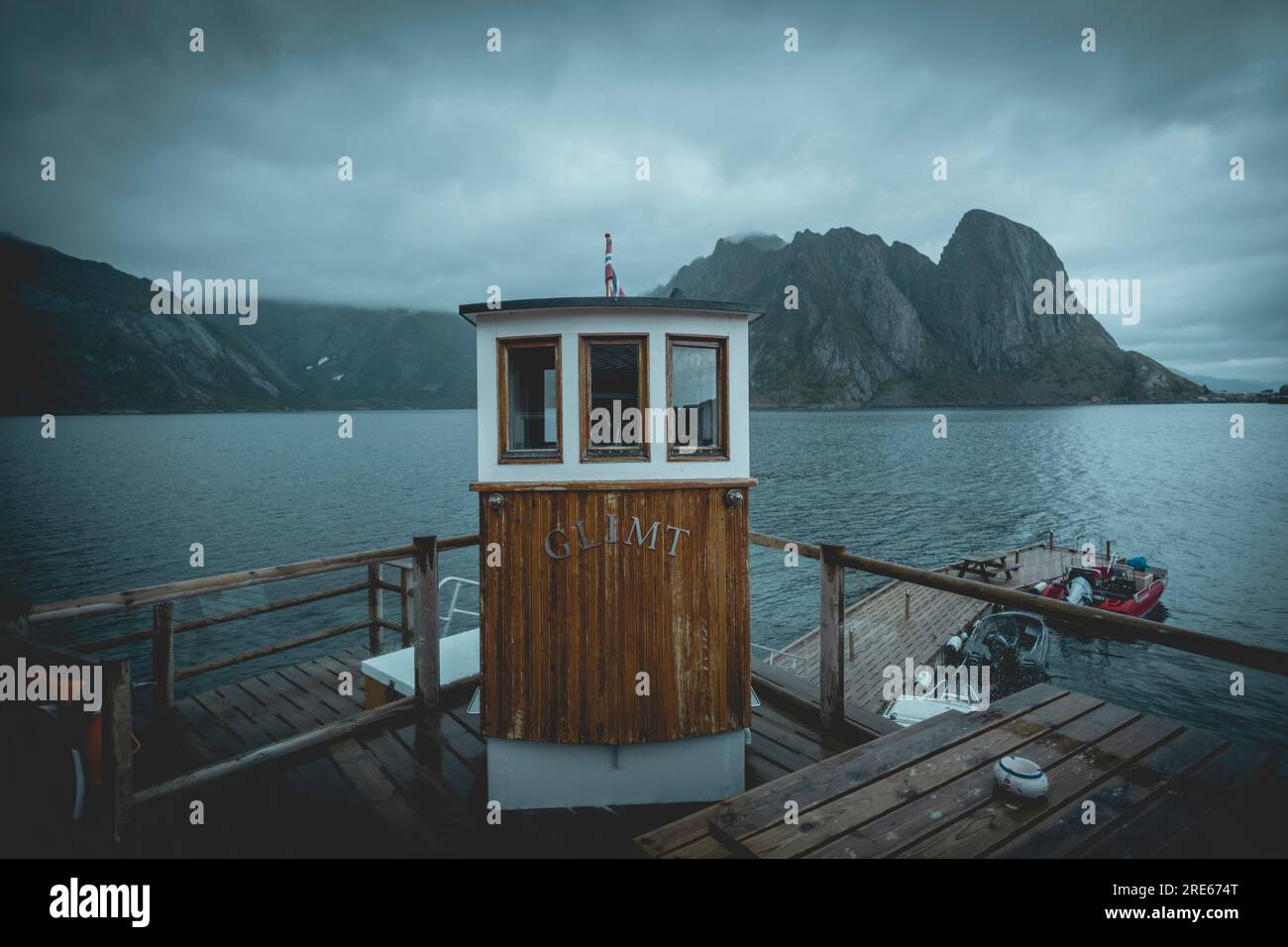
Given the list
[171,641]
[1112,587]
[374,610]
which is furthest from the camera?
[1112,587]

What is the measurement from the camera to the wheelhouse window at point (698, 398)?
5.19 metres

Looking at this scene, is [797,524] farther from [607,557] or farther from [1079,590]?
[607,557]

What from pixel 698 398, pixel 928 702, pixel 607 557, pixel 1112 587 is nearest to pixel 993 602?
Result: pixel 698 398

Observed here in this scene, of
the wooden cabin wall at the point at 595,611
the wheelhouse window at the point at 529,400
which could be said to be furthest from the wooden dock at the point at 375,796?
the wheelhouse window at the point at 529,400

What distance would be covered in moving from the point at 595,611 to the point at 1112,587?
29.6 meters

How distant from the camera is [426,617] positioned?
637 centimetres

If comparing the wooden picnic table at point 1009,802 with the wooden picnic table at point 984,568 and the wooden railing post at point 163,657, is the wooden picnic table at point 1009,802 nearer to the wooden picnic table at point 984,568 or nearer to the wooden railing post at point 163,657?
the wooden railing post at point 163,657

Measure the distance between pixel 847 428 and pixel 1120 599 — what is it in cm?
13076

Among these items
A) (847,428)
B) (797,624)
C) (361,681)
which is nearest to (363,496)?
(797,624)

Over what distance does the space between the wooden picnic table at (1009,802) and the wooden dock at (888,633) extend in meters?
12.7

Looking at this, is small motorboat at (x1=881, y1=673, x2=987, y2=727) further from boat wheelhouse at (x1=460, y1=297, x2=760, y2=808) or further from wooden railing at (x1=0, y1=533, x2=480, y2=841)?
wooden railing at (x1=0, y1=533, x2=480, y2=841)
